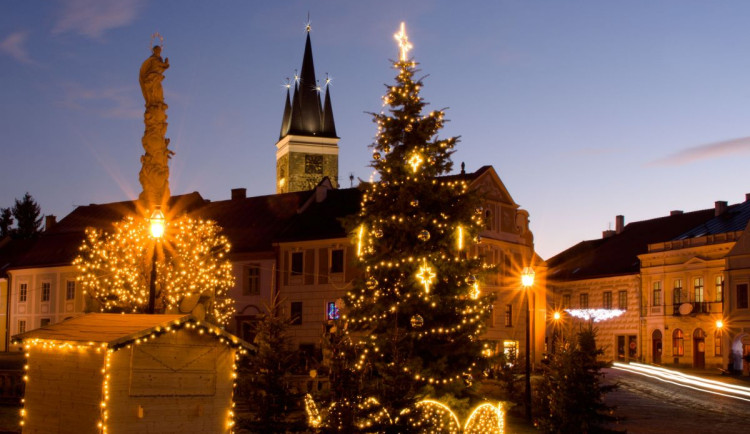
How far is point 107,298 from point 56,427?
1338 centimetres

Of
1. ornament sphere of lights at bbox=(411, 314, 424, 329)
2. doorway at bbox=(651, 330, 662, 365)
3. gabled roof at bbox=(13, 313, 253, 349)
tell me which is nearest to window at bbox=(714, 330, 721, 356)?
doorway at bbox=(651, 330, 662, 365)

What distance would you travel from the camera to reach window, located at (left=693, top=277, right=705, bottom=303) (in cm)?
5562

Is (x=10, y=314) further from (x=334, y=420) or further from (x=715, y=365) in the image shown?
(x=334, y=420)

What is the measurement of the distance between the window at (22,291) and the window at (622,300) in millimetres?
39165

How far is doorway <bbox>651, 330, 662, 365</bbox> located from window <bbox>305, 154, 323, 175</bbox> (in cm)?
6890

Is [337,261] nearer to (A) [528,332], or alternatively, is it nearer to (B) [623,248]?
(A) [528,332]

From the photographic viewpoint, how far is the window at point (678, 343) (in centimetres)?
5650

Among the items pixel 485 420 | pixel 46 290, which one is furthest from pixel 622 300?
pixel 485 420

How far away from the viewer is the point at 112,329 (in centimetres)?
1580

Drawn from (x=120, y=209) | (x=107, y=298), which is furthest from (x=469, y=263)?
A: (x=120, y=209)

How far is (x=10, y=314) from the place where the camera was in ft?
215

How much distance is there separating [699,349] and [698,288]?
3496 millimetres

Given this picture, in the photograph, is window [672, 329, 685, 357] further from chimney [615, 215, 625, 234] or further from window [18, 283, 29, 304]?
window [18, 283, 29, 304]

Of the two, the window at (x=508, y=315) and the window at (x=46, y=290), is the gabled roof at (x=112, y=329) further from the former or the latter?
the window at (x=46, y=290)
